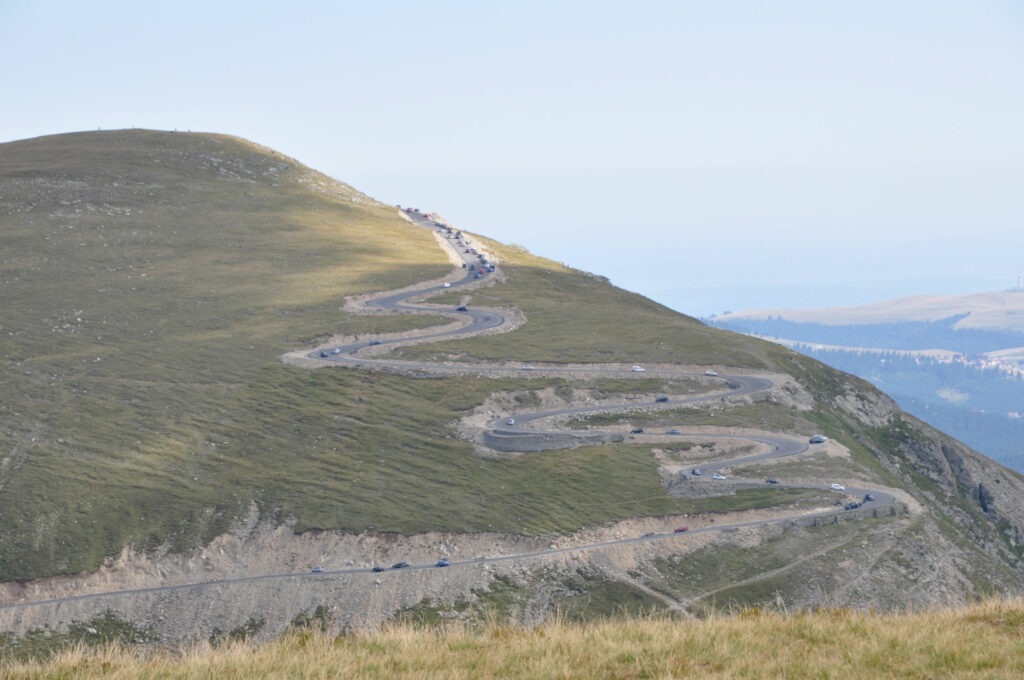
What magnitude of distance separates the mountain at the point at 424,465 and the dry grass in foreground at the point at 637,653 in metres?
37.9

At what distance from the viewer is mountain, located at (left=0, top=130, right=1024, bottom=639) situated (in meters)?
79.6

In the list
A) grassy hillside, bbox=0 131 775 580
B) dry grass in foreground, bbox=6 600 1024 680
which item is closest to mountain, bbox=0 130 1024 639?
grassy hillside, bbox=0 131 775 580

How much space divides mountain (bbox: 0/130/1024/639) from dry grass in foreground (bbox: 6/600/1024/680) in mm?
37931

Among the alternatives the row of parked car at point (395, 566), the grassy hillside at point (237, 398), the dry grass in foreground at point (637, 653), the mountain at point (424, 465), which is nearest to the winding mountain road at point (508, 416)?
the row of parked car at point (395, 566)

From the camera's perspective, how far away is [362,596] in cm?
7819

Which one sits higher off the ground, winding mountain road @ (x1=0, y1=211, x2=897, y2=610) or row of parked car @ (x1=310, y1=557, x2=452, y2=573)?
winding mountain road @ (x1=0, y1=211, x2=897, y2=610)

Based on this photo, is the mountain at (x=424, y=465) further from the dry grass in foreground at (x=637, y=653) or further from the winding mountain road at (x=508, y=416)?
the dry grass in foreground at (x=637, y=653)

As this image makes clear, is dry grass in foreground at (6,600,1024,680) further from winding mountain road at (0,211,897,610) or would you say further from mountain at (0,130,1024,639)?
winding mountain road at (0,211,897,610)

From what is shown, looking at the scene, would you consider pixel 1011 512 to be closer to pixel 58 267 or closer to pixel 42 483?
pixel 42 483

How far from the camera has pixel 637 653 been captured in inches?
797

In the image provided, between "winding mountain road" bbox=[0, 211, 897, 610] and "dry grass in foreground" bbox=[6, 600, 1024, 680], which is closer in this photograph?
"dry grass in foreground" bbox=[6, 600, 1024, 680]

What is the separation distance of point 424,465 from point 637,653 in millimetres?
→ 80532

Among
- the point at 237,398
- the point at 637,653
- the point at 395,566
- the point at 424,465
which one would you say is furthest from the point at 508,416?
the point at 637,653

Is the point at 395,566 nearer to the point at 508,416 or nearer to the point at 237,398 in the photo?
the point at 508,416
